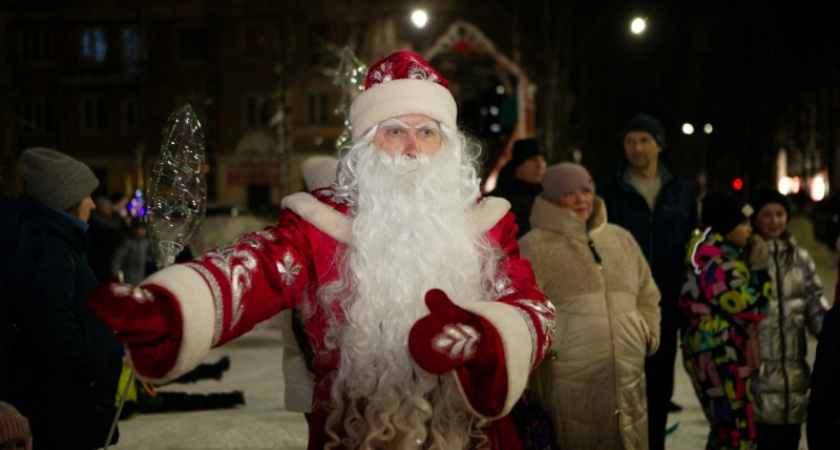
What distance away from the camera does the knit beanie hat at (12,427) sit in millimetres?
3512

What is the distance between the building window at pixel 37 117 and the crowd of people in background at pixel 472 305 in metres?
43.6

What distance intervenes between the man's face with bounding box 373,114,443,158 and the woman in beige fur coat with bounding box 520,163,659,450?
2.13 metres

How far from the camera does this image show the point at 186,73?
150ft

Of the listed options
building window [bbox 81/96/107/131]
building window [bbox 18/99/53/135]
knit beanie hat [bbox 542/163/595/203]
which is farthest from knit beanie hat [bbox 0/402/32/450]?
building window [bbox 18/99/53/135]

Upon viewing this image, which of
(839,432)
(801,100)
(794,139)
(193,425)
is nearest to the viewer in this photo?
(839,432)

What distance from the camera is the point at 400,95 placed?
3.44 metres

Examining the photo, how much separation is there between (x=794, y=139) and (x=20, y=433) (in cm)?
4867

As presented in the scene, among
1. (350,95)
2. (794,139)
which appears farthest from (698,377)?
(794,139)

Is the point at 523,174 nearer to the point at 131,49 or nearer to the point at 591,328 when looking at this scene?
the point at 591,328

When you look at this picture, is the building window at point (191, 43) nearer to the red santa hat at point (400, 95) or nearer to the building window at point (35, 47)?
the building window at point (35, 47)

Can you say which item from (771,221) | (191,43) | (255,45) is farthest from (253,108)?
(771,221)

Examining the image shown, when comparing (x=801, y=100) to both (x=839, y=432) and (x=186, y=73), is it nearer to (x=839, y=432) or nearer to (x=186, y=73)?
(x=186, y=73)

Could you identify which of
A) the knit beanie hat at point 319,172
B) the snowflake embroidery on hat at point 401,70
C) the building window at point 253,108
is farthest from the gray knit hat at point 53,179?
the building window at point 253,108

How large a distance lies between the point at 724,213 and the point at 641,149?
1043mm
